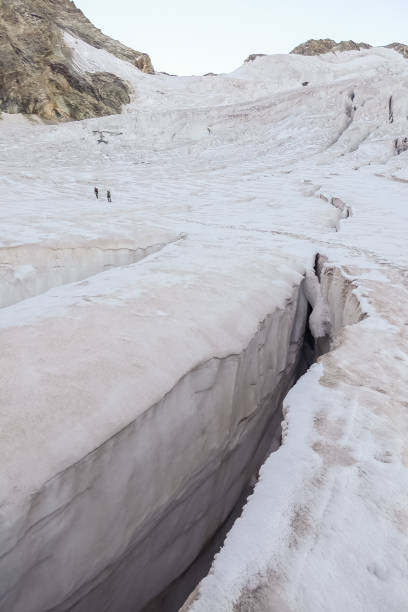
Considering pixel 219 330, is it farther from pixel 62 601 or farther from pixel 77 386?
pixel 62 601

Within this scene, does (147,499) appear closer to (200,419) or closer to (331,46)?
(200,419)

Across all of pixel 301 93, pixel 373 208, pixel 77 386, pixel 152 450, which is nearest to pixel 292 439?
pixel 152 450

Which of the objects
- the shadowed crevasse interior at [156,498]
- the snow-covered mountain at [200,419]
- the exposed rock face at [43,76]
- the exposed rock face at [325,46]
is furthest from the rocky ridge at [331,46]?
the shadowed crevasse interior at [156,498]

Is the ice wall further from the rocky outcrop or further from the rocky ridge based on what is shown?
the rocky ridge

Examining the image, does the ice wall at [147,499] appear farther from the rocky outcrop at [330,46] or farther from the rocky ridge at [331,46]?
the rocky ridge at [331,46]

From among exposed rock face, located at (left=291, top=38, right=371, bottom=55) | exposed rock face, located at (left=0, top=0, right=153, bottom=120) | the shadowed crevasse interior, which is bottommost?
the shadowed crevasse interior

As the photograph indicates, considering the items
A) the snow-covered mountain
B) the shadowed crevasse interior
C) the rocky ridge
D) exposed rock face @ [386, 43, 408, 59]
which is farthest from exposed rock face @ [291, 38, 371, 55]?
the shadowed crevasse interior
